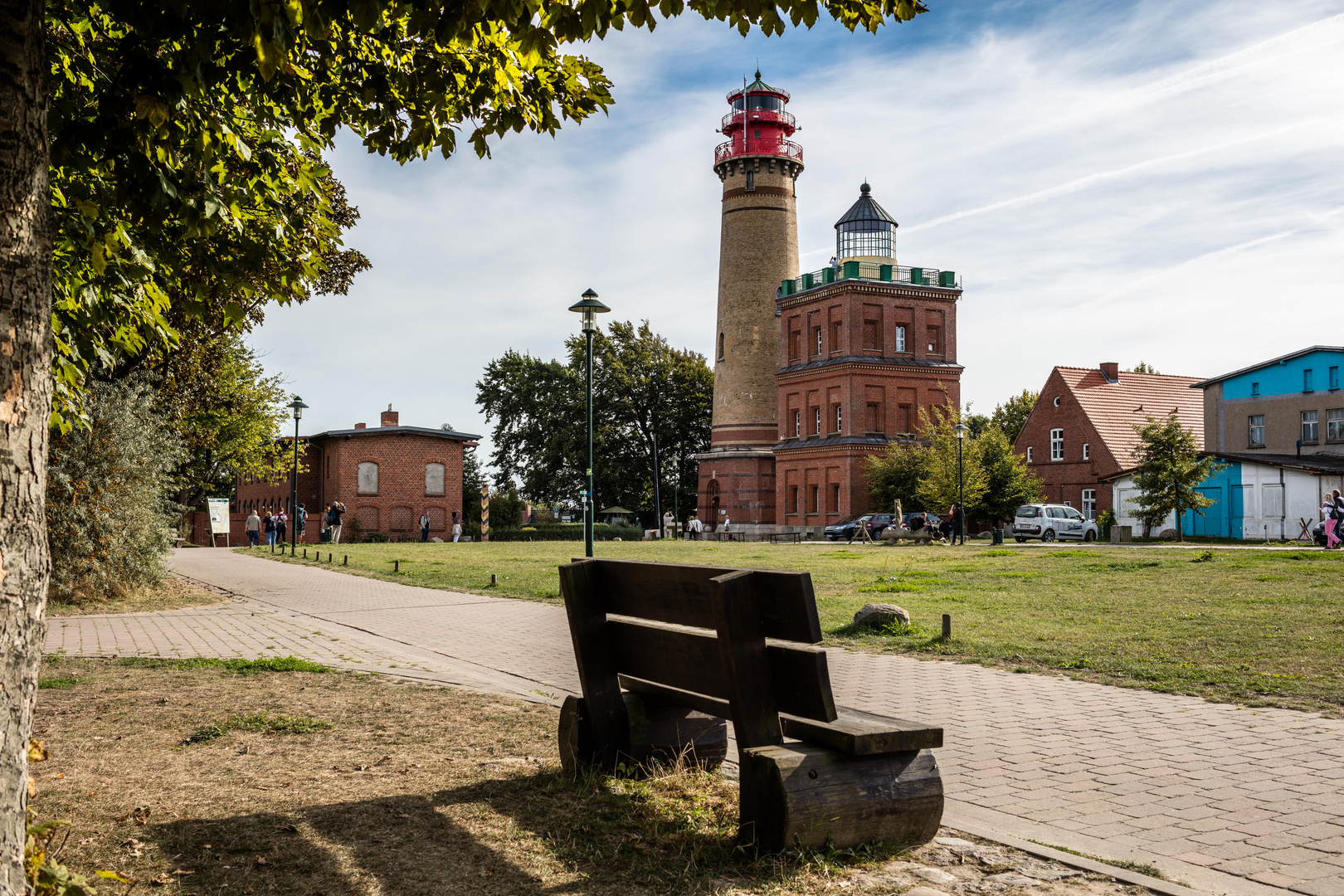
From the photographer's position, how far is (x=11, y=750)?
269cm

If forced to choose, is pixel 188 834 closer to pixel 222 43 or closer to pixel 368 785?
pixel 368 785

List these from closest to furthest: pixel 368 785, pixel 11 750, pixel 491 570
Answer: pixel 11 750, pixel 368 785, pixel 491 570

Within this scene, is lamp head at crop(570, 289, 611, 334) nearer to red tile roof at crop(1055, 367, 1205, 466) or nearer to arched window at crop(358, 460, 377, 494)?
arched window at crop(358, 460, 377, 494)

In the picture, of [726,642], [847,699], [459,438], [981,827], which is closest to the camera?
[726,642]

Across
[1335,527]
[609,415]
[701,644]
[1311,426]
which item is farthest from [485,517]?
[701,644]

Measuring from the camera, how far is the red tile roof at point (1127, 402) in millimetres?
54344

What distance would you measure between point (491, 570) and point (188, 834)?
59.6 feet

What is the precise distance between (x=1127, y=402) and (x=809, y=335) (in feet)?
59.8

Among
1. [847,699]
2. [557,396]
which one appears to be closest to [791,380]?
[557,396]

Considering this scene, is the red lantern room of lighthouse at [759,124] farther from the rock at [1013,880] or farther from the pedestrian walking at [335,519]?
the rock at [1013,880]

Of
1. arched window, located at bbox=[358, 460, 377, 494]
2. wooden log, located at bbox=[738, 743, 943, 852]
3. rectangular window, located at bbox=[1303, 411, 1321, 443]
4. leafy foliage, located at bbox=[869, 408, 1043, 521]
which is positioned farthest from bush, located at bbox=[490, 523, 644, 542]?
wooden log, located at bbox=[738, 743, 943, 852]

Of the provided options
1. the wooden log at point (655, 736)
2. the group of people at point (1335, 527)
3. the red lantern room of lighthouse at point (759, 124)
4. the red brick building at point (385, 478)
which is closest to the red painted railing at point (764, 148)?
the red lantern room of lighthouse at point (759, 124)

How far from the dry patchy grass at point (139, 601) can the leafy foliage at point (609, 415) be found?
51.1 metres

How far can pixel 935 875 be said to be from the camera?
3.68m
